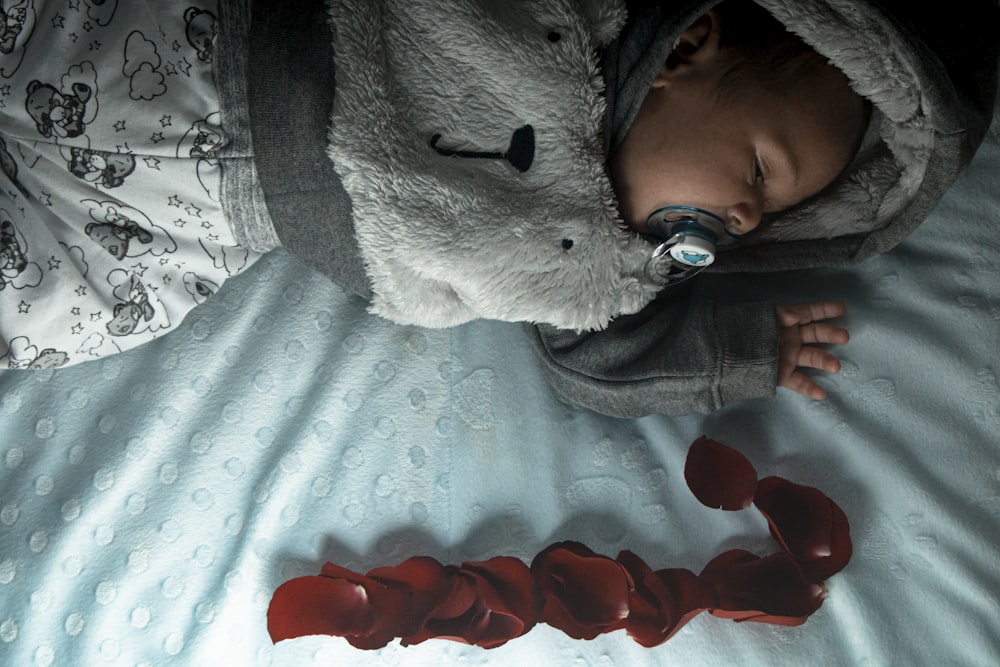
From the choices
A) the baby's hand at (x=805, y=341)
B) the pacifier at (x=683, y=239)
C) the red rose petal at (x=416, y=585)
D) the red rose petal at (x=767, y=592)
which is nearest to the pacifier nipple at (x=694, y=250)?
the pacifier at (x=683, y=239)

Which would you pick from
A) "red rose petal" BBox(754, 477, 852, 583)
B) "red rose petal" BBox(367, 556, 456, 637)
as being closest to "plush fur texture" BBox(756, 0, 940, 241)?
"red rose petal" BBox(754, 477, 852, 583)

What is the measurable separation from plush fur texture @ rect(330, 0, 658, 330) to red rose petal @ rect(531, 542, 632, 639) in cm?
27

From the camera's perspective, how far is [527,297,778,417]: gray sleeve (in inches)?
37.5

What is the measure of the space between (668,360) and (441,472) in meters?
0.30

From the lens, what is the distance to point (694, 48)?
937 millimetres

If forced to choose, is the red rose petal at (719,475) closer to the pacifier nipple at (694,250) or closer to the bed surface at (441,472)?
the bed surface at (441,472)

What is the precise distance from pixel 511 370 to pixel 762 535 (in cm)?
35

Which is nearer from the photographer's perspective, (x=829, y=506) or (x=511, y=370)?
(x=829, y=506)

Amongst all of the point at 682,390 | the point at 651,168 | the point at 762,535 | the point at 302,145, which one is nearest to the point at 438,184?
the point at 302,145

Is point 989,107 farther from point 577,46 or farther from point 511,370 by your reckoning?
point 511,370

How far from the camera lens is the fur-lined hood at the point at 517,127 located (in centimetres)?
85

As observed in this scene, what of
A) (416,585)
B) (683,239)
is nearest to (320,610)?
(416,585)

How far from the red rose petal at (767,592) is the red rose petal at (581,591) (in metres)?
0.10

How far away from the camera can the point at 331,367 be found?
100 centimetres
